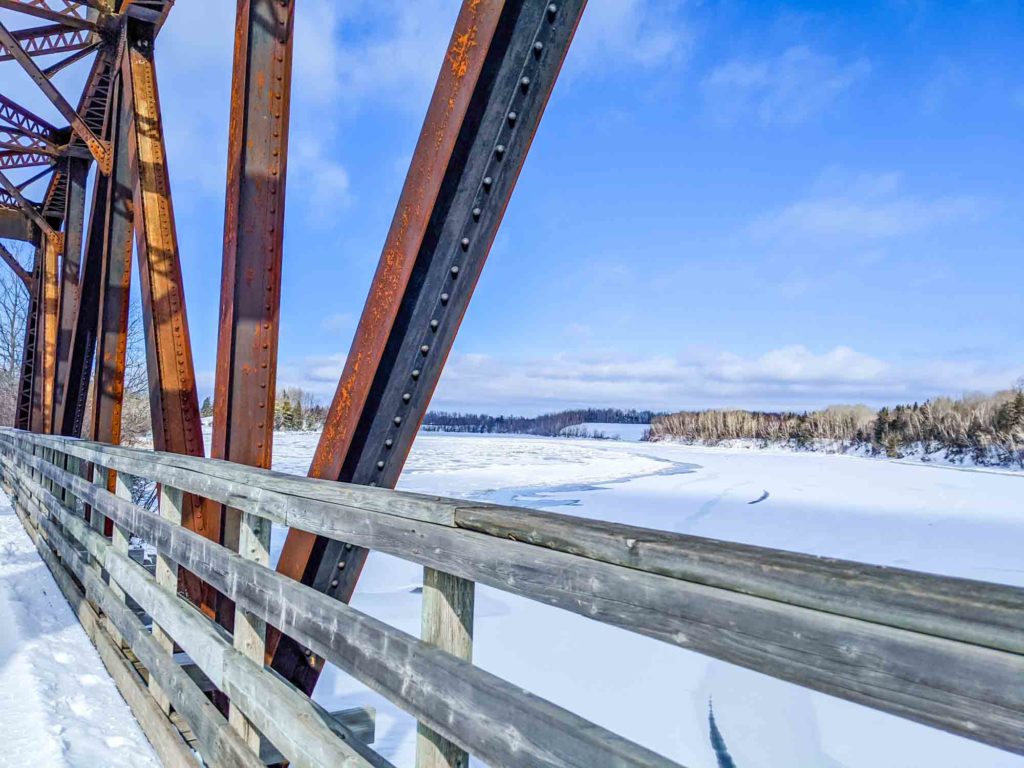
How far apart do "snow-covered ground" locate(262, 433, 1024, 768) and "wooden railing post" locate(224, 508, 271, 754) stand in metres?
1.55

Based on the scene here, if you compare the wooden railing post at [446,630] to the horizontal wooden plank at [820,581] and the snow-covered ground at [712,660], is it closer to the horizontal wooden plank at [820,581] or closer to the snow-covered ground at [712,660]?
the horizontal wooden plank at [820,581]

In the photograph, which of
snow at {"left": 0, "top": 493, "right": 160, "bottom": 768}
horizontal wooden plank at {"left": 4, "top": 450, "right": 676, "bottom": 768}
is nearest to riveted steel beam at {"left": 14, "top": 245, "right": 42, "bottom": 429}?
snow at {"left": 0, "top": 493, "right": 160, "bottom": 768}

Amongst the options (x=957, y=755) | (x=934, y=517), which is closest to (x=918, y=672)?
(x=957, y=755)

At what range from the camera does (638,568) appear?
1042mm

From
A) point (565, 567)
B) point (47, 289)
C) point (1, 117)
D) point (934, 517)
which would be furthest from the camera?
point (47, 289)

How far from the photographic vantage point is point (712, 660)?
211 inches

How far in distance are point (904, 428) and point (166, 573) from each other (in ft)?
119

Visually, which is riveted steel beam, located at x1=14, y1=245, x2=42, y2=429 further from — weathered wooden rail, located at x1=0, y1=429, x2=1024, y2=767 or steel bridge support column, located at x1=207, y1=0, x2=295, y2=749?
weathered wooden rail, located at x1=0, y1=429, x2=1024, y2=767

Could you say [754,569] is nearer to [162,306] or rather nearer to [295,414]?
[162,306]

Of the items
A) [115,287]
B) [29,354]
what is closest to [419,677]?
[115,287]

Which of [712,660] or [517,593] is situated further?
[712,660]

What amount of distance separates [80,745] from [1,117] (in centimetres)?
1066

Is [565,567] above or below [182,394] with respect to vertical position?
below

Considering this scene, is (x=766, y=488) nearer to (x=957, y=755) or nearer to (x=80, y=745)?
(x=957, y=755)
